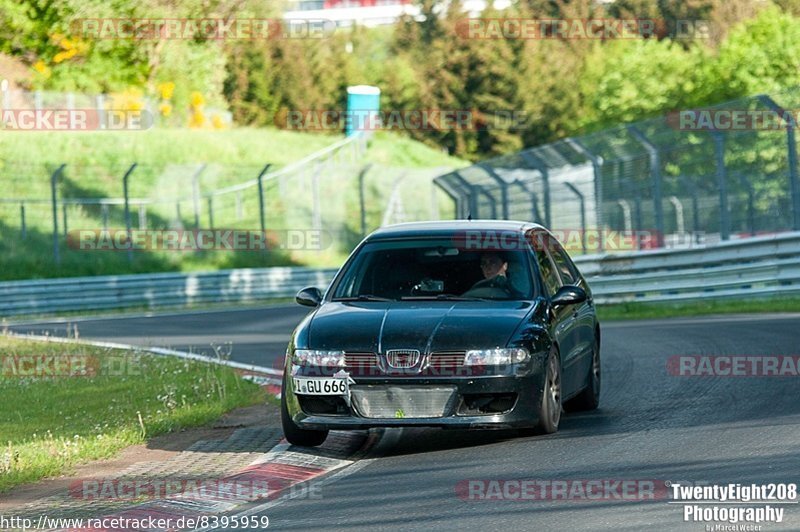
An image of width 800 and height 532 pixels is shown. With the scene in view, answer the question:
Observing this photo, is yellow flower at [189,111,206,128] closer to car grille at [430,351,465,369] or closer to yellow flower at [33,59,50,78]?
yellow flower at [33,59,50,78]

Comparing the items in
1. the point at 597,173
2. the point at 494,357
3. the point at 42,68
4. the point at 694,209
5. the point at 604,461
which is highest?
the point at 42,68

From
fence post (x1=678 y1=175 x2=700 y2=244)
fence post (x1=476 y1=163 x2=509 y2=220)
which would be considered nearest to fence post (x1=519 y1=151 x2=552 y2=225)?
fence post (x1=476 y1=163 x2=509 y2=220)

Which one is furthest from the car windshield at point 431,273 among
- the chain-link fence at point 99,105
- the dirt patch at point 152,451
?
the chain-link fence at point 99,105

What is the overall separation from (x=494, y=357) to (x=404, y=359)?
0.55 metres

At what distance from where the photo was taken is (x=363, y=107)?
Answer: 200 ft

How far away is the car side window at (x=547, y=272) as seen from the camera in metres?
10.4

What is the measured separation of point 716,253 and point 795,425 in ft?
41.3

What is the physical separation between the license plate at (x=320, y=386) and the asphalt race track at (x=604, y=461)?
1.57 ft

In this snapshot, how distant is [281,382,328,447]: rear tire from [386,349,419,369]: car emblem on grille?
2.77 ft

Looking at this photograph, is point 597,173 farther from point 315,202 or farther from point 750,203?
point 315,202

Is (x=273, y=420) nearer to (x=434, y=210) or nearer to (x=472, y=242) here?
(x=472, y=242)

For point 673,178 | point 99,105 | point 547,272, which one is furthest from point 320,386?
point 99,105

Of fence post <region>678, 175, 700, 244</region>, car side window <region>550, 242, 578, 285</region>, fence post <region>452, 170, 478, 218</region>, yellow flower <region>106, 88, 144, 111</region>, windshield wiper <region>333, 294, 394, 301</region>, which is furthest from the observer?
yellow flower <region>106, 88, 144, 111</region>

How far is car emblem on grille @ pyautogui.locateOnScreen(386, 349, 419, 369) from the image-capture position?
29.4ft
